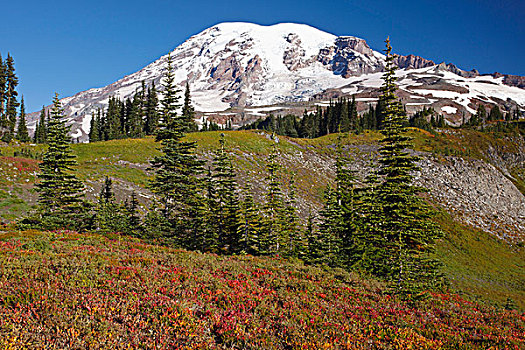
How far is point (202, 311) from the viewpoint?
8500 mm

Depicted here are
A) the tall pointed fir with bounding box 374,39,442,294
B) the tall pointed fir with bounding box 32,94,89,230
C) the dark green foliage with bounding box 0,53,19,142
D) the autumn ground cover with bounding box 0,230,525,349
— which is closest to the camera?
the autumn ground cover with bounding box 0,230,525,349

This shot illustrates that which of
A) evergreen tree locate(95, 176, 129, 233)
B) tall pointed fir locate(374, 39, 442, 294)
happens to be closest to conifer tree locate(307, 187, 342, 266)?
tall pointed fir locate(374, 39, 442, 294)

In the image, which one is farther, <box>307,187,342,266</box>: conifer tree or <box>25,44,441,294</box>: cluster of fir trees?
<box>307,187,342,266</box>: conifer tree

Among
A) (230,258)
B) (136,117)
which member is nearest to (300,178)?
(230,258)

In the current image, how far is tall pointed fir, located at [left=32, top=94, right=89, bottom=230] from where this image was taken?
21734 mm

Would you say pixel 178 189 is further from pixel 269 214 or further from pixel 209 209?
pixel 269 214

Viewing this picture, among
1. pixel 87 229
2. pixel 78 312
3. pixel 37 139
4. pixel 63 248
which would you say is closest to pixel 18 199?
pixel 87 229

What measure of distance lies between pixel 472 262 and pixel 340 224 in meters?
29.1

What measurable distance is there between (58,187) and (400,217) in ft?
79.2

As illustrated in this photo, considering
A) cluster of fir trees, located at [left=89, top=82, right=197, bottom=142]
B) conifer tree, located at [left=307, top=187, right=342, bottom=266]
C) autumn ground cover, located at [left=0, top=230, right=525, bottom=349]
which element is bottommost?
conifer tree, located at [left=307, top=187, right=342, bottom=266]

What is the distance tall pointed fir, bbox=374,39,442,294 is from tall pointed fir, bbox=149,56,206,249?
13.9 m

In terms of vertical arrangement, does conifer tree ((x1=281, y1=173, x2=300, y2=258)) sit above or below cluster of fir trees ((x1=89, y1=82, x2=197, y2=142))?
below

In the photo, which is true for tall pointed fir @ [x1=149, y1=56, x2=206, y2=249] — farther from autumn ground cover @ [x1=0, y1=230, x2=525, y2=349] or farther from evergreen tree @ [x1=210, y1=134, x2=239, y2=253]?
autumn ground cover @ [x1=0, y1=230, x2=525, y2=349]

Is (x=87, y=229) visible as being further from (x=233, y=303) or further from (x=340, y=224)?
(x=340, y=224)
